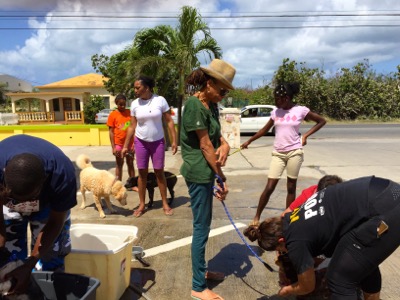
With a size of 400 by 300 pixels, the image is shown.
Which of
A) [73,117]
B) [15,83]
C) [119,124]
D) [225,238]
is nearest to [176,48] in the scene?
[119,124]

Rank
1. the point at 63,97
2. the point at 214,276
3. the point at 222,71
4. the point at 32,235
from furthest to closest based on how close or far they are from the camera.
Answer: the point at 63,97 < the point at 214,276 < the point at 222,71 < the point at 32,235

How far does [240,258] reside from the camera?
388cm

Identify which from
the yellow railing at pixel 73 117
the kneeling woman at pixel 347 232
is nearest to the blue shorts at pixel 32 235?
the kneeling woman at pixel 347 232

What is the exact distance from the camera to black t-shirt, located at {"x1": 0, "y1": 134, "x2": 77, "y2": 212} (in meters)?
2.11

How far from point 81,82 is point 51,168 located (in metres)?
39.7

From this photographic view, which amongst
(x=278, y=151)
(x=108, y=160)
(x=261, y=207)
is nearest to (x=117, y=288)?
(x=261, y=207)

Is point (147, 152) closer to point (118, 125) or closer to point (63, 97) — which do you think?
point (118, 125)

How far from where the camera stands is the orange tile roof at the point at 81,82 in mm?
36469

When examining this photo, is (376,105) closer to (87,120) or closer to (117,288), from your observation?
(87,120)

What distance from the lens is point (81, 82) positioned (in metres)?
39.2

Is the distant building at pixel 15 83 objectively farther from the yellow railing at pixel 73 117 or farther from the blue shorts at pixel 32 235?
the blue shorts at pixel 32 235

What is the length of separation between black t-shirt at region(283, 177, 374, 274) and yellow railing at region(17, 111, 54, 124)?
1342 inches

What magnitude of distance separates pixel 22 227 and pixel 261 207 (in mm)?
2932

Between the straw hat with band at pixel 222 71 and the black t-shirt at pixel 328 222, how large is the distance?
1.24m
